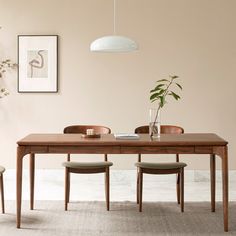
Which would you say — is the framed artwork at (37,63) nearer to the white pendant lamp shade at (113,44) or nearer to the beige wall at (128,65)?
the beige wall at (128,65)

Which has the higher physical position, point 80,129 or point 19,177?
point 80,129

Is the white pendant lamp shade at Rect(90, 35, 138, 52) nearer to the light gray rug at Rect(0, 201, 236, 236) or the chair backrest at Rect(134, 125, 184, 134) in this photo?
the chair backrest at Rect(134, 125, 184, 134)

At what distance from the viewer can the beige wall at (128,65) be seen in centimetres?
576

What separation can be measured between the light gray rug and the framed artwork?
1.64 m

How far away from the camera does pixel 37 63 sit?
228 inches

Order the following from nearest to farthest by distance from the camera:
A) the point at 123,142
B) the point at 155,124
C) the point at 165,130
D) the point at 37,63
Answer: the point at 123,142 → the point at 155,124 → the point at 165,130 → the point at 37,63

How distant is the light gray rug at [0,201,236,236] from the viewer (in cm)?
377

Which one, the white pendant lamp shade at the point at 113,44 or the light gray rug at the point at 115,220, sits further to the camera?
the white pendant lamp shade at the point at 113,44

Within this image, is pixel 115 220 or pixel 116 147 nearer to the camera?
pixel 116 147

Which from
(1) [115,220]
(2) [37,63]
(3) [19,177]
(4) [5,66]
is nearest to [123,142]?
(1) [115,220]

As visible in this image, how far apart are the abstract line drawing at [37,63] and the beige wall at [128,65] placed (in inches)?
7.7

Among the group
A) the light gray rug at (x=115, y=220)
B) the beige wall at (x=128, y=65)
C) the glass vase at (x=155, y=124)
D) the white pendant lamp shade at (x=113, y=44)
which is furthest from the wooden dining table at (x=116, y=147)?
the beige wall at (x=128, y=65)

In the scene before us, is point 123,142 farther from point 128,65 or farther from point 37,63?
point 37,63

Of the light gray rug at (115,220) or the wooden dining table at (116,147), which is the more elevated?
the wooden dining table at (116,147)
